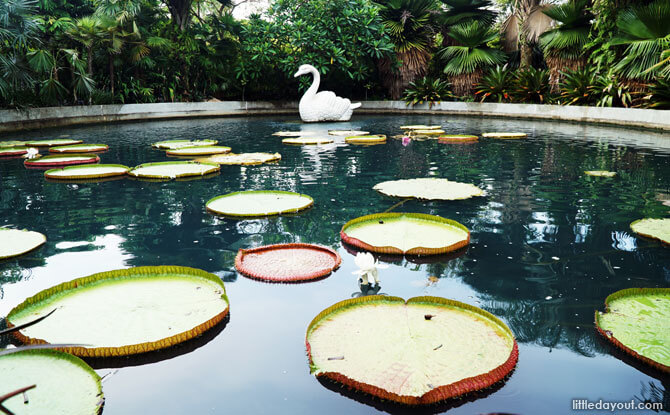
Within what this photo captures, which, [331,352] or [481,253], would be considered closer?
[331,352]

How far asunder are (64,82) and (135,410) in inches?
510

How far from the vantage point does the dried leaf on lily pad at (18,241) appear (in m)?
3.10

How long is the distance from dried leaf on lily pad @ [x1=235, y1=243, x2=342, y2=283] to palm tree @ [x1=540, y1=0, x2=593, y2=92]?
1217cm

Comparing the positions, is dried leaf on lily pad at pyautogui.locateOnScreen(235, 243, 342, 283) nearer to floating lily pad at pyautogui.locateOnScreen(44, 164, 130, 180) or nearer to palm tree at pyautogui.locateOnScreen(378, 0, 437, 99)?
floating lily pad at pyautogui.locateOnScreen(44, 164, 130, 180)

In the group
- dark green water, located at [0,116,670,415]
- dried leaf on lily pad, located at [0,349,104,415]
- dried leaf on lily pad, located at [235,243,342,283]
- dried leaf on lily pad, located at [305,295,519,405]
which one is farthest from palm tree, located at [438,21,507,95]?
dried leaf on lily pad, located at [0,349,104,415]

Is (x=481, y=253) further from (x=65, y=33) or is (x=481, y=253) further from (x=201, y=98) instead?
(x=201, y=98)

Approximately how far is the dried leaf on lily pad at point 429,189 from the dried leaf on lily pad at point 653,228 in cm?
137

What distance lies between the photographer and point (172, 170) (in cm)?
560

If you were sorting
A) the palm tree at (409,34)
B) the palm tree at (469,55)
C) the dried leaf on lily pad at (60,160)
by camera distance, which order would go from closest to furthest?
the dried leaf on lily pad at (60,160) < the palm tree at (469,55) < the palm tree at (409,34)

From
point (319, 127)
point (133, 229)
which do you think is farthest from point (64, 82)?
point (133, 229)

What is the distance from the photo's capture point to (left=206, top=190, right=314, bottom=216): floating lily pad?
3930mm

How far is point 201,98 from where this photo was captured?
16.4 meters

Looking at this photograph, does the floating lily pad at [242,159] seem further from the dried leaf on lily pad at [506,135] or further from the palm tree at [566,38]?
the palm tree at [566,38]

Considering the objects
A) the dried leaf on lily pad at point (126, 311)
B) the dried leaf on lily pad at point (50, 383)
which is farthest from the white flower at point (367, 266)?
the dried leaf on lily pad at point (50, 383)
